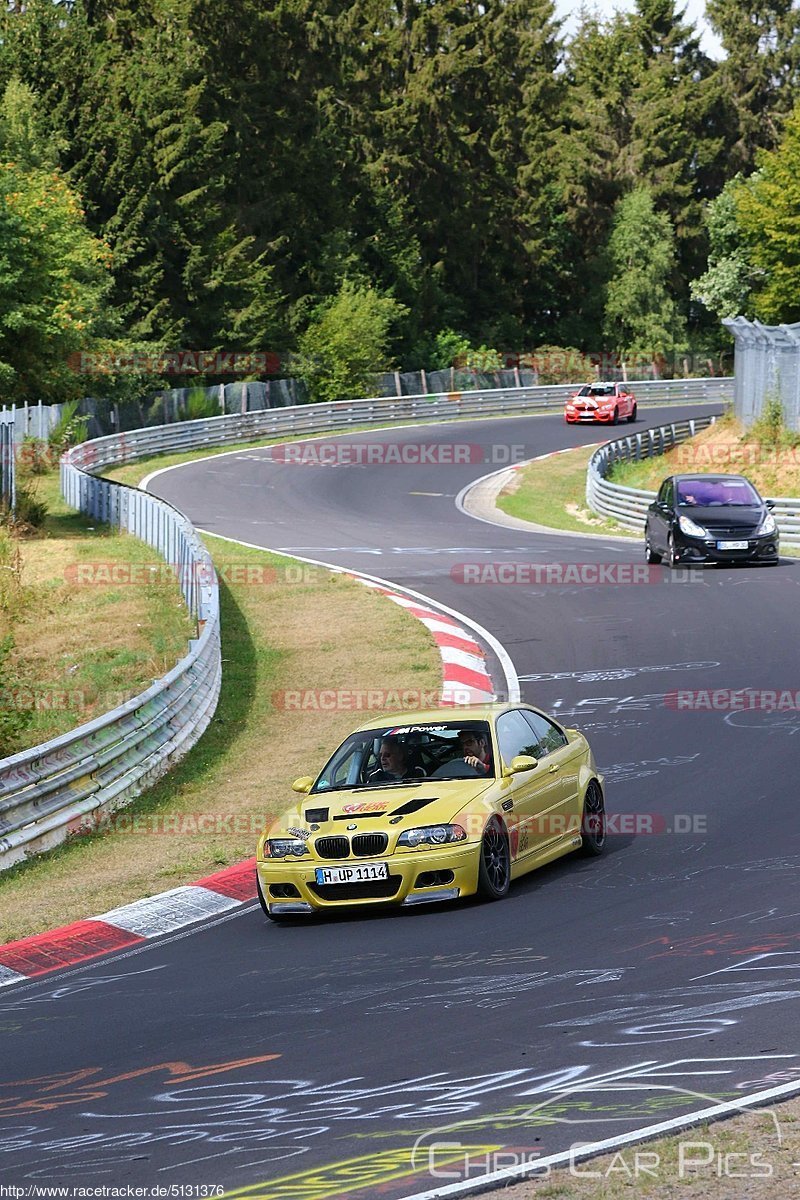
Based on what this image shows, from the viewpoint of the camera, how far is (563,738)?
41.8 feet

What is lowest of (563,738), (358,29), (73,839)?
(73,839)

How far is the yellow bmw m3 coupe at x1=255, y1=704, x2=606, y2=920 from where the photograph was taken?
35.2ft

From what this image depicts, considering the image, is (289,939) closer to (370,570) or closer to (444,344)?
(370,570)

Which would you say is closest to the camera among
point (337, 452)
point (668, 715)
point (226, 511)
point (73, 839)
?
point (73, 839)

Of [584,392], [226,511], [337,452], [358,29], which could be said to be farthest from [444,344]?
[226,511]

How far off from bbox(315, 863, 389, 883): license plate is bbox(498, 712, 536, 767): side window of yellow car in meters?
1.43

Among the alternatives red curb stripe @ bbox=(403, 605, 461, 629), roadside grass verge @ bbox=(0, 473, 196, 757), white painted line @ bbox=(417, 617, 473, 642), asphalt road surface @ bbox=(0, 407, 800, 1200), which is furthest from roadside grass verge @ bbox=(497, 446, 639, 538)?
asphalt road surface @ bbox=(0, 407, 800, 1200)

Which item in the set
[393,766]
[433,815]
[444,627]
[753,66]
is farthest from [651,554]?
[753,66]

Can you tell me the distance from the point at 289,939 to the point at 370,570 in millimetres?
20730

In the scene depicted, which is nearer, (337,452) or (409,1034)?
(409,1034)
